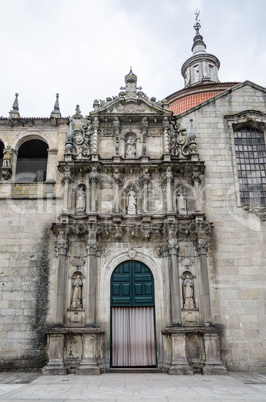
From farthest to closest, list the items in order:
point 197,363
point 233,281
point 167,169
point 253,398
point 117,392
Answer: point 167,169, point 233,281, point 197,363, point 117,392, point 253,398

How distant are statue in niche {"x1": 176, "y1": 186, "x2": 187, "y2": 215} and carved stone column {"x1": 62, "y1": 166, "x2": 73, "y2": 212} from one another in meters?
4.47

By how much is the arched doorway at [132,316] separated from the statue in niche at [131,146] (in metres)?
4.75

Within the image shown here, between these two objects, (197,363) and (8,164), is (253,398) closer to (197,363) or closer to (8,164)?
(197,363)

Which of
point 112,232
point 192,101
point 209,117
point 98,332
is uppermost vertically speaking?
point 192,101

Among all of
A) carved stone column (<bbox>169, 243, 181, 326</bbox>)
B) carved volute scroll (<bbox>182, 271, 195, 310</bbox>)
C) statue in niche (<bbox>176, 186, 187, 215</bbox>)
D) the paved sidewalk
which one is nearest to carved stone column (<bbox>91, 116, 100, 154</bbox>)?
statue in niche (<bbox>176, 186, 187, 215</bbox>)

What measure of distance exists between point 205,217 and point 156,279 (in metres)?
3.09

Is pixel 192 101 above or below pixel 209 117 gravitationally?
above

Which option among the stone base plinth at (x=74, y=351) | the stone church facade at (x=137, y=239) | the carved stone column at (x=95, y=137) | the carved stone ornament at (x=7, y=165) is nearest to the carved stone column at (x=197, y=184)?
the stone church facade at (x=137, y=239)

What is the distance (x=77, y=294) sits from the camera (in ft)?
43.4

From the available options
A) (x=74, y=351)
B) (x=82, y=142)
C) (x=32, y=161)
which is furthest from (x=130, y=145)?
(x=74, y=351)

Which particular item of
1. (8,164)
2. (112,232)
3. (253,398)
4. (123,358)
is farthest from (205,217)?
(8,164)

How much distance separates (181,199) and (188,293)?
12.4 ft

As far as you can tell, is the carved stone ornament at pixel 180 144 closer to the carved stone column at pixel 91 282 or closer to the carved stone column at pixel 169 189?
the carved stone column at pixel 169 189

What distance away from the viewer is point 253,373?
40.2 feet
